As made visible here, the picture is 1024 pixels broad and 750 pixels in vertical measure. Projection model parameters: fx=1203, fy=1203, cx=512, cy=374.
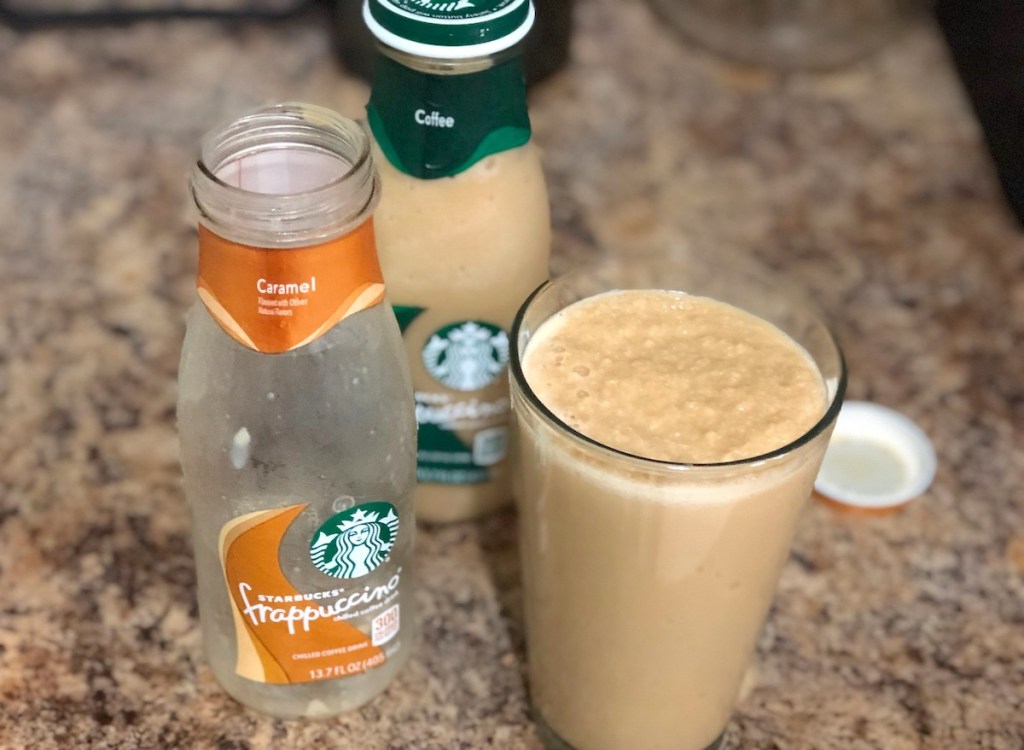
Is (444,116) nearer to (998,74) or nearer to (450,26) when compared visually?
(450,26)

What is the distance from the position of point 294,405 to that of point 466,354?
0.54 ft

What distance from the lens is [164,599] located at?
0.73 metres

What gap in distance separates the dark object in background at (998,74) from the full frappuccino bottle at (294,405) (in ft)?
2.03

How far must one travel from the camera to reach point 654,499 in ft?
1.76

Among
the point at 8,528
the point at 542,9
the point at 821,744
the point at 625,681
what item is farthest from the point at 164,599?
Result: the point at 542,9

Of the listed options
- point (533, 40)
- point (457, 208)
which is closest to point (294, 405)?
point (457, 208)

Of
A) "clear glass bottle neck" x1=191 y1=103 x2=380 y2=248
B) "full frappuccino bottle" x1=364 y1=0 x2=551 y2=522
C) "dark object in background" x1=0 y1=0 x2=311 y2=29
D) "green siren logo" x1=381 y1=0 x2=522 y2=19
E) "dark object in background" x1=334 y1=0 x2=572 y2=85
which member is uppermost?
"green siren logo" x1=381 y1=0 x2=522 y2=19

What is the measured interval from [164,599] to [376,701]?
148 millimetres

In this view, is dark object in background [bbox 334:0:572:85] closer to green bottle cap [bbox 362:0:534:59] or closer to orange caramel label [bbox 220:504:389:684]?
green bottle cap [bbox 362:0:534:59]

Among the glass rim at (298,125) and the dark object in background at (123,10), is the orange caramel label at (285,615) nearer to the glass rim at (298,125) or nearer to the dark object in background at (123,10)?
the glass rim at (298,125)

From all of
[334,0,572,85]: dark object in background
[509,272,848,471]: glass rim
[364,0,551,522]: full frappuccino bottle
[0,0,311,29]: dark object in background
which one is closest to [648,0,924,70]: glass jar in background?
[334,0,572,85]: dark object in background

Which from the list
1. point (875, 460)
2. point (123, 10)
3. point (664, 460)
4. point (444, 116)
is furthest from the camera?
point (123, 10)

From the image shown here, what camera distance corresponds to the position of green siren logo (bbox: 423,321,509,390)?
71 cm

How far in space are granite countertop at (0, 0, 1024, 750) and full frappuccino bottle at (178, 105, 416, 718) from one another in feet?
0.30
